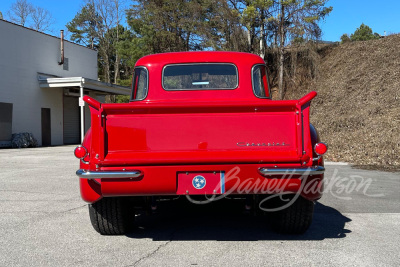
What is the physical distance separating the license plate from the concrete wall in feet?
67.3

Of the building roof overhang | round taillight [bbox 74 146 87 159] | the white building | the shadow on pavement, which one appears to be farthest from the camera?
the building roof overhang

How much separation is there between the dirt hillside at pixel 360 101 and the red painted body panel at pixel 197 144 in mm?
8413

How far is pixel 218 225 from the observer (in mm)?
4855

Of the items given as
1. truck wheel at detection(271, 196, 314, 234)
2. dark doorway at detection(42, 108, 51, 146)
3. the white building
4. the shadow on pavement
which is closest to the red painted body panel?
truck wheel at detection(271, 196, 314, 234)

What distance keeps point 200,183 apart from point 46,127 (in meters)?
23.3

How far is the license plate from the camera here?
3.67 m

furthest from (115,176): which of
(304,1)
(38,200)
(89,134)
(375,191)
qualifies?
(304,1)

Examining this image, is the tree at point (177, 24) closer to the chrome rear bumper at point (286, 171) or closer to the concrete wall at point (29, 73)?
the concrete wall at point (29, 73)

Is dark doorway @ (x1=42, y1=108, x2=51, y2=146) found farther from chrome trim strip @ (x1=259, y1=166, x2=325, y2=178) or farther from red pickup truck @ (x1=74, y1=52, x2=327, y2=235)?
chrome trim strip @ (x1=259, y1=166, x2=325, y2=178)

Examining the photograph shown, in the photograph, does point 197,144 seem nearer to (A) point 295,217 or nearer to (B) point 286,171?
(B) point 286,171

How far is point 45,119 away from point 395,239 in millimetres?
23697

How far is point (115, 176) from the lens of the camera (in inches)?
140

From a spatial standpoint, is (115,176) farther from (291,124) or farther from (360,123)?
(360,123)

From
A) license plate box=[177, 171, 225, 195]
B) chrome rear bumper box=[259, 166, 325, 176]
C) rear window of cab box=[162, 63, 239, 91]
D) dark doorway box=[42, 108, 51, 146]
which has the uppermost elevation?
rear window of cab box=[162, 63, 239, 91]
